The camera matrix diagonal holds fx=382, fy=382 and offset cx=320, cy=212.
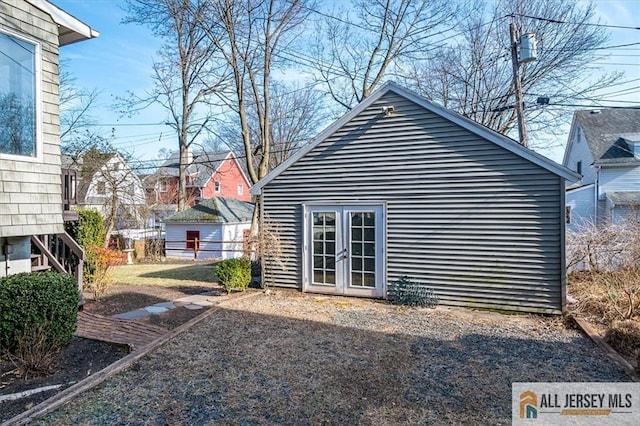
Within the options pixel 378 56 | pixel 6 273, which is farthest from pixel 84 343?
pixel 378 56

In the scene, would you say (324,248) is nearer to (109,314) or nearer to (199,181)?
(109,314)

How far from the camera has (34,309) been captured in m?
4.53

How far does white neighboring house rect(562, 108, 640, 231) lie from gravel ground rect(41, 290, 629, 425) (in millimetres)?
13602

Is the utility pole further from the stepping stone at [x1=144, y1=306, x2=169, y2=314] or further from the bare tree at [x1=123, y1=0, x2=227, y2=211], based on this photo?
the bare tree at [x1=123, y1=0, x2=227, y2=211]

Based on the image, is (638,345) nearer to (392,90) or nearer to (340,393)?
(340,393)

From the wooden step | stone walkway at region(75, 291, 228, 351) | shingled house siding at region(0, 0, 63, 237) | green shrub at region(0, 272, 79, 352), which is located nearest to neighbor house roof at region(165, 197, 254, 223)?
stone walkway at region(75, 291, 228, 351)

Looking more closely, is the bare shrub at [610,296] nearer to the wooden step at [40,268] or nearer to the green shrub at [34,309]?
the green shrub at [34,309]

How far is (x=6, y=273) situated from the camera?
5477mm

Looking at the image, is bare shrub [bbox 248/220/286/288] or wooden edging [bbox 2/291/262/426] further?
bare shrub [bbox 248/220/286/288]

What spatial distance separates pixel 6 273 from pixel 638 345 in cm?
878

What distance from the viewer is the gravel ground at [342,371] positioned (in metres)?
3.49

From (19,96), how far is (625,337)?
906 centimetres

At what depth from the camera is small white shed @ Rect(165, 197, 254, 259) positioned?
21375 millimetres

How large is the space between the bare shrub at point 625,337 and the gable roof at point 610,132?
15.5 metres
